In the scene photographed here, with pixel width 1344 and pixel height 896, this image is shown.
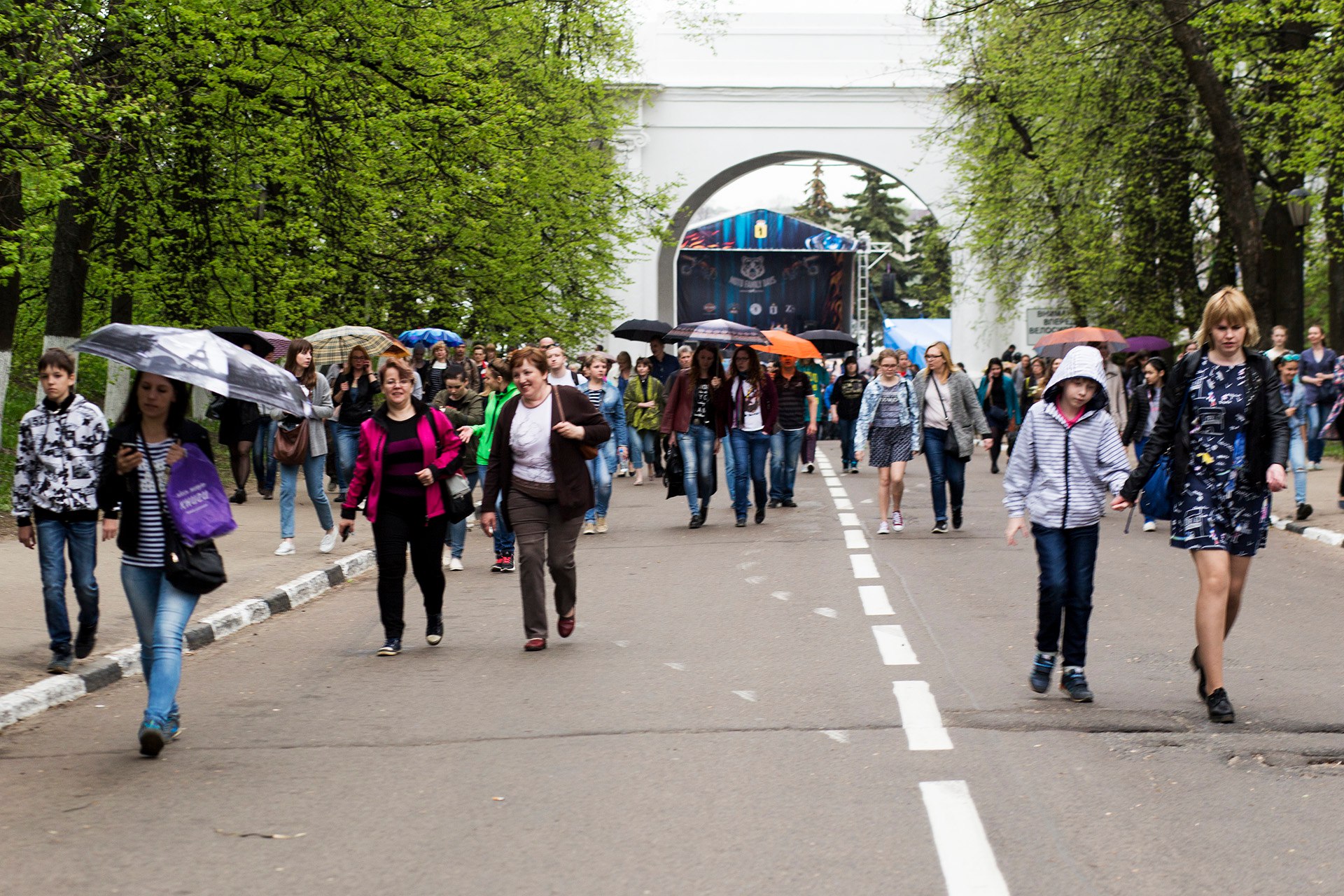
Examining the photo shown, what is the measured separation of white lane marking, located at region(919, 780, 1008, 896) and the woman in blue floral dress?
71.7 inches

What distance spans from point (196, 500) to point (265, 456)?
1359 cm

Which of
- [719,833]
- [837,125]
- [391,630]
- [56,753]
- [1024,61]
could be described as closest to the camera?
[719,833]

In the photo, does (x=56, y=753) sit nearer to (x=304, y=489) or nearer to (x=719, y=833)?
(x=719, y=833)

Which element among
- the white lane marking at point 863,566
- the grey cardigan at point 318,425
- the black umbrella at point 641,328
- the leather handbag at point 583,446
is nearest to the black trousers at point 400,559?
the leather handbag at point 583,446

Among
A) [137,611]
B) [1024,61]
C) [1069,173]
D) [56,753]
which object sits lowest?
[56,753]

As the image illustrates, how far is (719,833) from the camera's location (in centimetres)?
512

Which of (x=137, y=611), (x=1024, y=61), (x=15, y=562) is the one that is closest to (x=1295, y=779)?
(x=137, y=611)

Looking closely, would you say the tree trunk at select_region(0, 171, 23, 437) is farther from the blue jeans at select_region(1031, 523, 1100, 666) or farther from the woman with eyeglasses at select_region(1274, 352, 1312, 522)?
the woman with eyeglasses at select_region(1274, 352, 1312, 522)

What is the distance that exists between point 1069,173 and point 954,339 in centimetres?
1806

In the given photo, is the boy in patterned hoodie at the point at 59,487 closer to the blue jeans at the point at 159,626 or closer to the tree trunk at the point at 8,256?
the blue jeans at the point at 159,626

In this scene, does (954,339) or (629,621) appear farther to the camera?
(954,339)

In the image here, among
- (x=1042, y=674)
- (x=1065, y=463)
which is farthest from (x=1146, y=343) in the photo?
(x=1042, y=674)

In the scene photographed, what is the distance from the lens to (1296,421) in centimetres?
1902

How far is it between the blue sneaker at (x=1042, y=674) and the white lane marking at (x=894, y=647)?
0.87m
